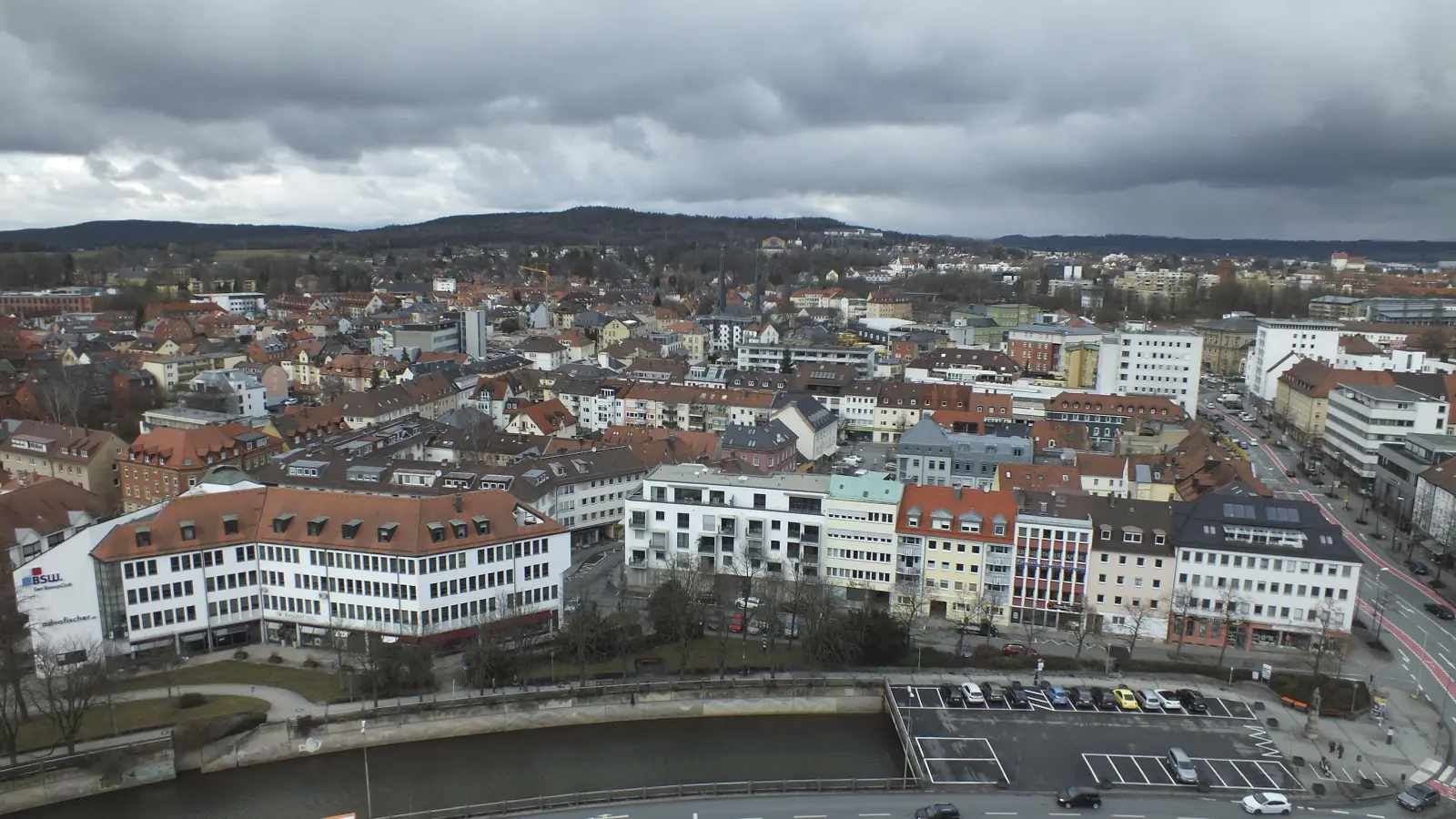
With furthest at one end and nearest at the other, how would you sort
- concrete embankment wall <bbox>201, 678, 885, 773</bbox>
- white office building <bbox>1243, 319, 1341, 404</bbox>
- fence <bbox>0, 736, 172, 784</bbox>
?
white office building <bbox>1243, 319, 1341, 404</bbox> → concrete embankment wall <bbox>201, 678, 885, 773</bbox> → fence <bbox>0, 736, 172, 784</bbox>

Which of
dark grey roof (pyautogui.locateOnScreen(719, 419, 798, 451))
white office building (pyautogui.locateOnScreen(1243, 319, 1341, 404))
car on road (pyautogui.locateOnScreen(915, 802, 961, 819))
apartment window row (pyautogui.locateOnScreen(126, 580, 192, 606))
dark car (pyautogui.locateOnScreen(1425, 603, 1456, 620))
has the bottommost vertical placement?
car on road (pyautogui.locateOnScreen(915, 802, 961, 819))

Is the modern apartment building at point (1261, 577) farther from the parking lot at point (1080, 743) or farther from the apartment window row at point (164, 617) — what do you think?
the apartment window row at point (164, 617)

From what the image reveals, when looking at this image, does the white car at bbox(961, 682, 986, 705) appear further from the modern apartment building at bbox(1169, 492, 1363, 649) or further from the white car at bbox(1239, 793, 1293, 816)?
the modern apartment building at bbox(1169, 492, 1363, 649)

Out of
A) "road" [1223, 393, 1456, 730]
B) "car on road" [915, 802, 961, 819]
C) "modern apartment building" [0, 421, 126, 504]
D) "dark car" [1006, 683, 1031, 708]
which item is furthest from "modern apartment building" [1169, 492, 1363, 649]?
"modern apartment building" [0, 421, 126, 504]

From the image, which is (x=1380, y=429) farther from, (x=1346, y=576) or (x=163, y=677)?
(x=163, y=677)

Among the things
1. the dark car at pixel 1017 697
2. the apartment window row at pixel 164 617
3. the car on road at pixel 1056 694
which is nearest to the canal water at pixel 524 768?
the dark car at pixel 1017 697

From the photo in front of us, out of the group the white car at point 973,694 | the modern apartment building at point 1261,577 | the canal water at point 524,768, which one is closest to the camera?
the canal water at point 524,768
